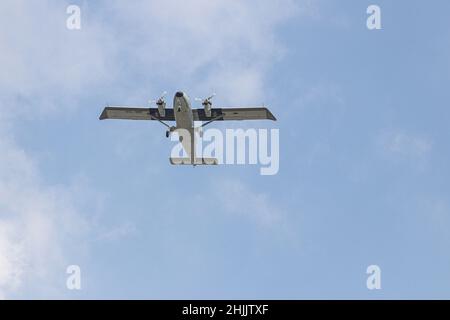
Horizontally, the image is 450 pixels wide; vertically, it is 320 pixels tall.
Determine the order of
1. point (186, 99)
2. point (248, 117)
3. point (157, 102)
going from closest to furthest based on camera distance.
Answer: point (186, 99)
point (157, 102)
point (248, 117)

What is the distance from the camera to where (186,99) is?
2386 inches

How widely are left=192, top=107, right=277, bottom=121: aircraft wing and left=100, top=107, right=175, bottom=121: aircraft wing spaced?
3.15m

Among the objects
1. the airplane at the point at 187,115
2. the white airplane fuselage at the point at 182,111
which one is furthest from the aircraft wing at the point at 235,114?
the white airplane fuselage at the point at 182,111

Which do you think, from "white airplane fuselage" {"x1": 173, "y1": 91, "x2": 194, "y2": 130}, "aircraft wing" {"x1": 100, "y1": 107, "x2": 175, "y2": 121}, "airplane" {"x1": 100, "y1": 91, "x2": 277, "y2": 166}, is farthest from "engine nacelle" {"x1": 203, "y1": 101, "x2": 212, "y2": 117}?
"white airplane fuselage" {"x1": 173, "y1": 91, "x2": 194, "y2": 130}

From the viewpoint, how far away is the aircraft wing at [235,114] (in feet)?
229

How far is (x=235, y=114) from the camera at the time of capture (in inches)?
2825

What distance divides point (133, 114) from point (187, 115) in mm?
11659

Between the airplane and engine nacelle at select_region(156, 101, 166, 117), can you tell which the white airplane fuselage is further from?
engine nacelle at select_region(156, 101, 166, 117)

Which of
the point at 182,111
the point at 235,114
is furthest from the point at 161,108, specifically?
the point at 235,114

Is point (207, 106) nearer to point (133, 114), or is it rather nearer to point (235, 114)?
point (235, 114)

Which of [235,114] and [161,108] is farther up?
[235,114]
